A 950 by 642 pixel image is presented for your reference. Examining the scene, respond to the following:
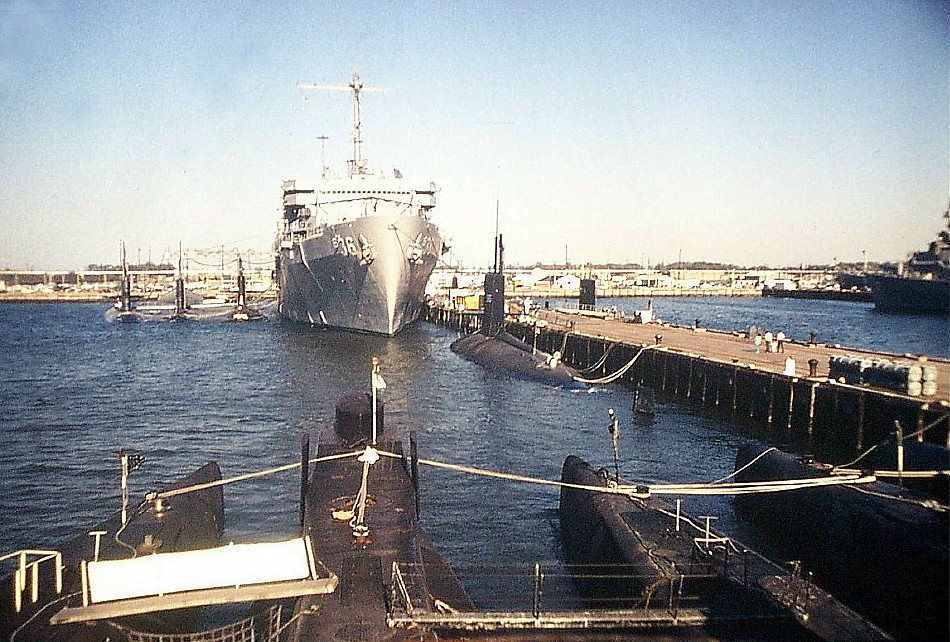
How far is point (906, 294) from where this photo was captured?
108000mm

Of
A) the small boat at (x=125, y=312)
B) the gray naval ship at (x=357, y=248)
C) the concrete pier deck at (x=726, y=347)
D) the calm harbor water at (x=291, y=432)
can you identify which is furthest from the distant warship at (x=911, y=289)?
the small boat at (x=125, y=312)

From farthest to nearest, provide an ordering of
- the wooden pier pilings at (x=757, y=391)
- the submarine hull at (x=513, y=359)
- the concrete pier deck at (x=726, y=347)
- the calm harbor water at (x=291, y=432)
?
the submarine hull at (x=513, y=359)
the concrete pier deck at (x=726, y=347)
the wooden pier pilings at (x=757, y=391)
the calm harbor water at (x=291, y=432)

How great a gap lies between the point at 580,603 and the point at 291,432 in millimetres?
19912

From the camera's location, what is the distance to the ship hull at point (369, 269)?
58906 mm

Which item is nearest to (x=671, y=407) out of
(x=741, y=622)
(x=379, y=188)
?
(x=741, y=622)

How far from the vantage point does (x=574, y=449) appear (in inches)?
1186

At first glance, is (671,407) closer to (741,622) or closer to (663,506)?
(663,506)

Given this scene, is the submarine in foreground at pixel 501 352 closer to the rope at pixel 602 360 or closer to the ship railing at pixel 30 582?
the rope at pixel 602 360

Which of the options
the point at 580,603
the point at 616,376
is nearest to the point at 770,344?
the point at 616,376

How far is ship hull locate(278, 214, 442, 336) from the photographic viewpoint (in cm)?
5891

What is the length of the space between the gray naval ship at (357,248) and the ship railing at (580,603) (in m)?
44.2

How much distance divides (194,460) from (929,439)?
84.4 feet

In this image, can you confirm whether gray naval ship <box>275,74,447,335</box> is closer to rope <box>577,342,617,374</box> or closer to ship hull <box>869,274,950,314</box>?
rope <box>577,342,617,374</box>

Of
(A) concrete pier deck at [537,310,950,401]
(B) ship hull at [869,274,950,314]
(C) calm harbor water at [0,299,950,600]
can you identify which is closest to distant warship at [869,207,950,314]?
(B) ship hull at [869,274,950,314]
